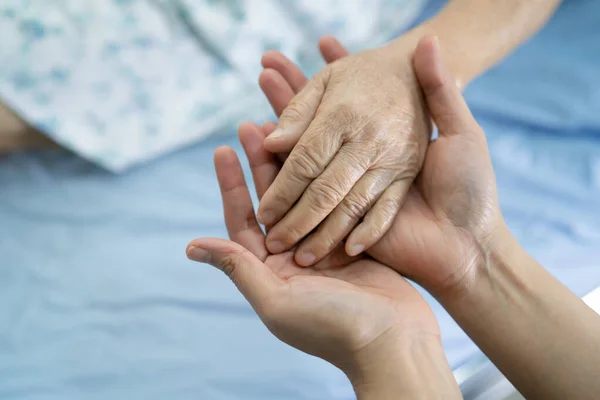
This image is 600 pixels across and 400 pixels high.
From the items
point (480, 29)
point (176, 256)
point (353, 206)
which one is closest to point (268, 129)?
point (353, 206)

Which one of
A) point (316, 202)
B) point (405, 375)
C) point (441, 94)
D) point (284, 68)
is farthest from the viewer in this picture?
point (284, 68)

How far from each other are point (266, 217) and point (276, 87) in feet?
0.96

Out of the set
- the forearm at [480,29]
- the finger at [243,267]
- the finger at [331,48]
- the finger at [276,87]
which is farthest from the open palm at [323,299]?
the forearm at [480,29]

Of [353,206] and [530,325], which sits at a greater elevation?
[353,206]

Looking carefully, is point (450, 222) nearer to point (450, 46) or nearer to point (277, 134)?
point (277, 134)

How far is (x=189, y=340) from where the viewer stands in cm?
91

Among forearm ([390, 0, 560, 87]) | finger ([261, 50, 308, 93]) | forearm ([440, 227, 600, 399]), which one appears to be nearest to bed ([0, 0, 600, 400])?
forearm ([440, 227, 600, 399])

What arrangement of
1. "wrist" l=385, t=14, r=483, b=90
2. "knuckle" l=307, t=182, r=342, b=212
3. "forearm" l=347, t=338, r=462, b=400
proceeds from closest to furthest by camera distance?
1. "forearm" l=347, t=338, r=462, b=400
2. "knuckle" l=307, t=182, r=342, b=212
3. "wrist" l=385, t=14, r=483, b=90

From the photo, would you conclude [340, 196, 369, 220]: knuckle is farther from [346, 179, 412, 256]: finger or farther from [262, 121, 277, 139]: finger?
[262, 121, 277, 139]: finger

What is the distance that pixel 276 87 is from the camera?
0.98 m

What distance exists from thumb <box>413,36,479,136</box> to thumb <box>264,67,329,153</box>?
0.17 metres

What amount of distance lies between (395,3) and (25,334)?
Answer: 112 centimetres

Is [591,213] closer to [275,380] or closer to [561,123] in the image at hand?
[561,123]

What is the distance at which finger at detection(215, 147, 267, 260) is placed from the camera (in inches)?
32.8
